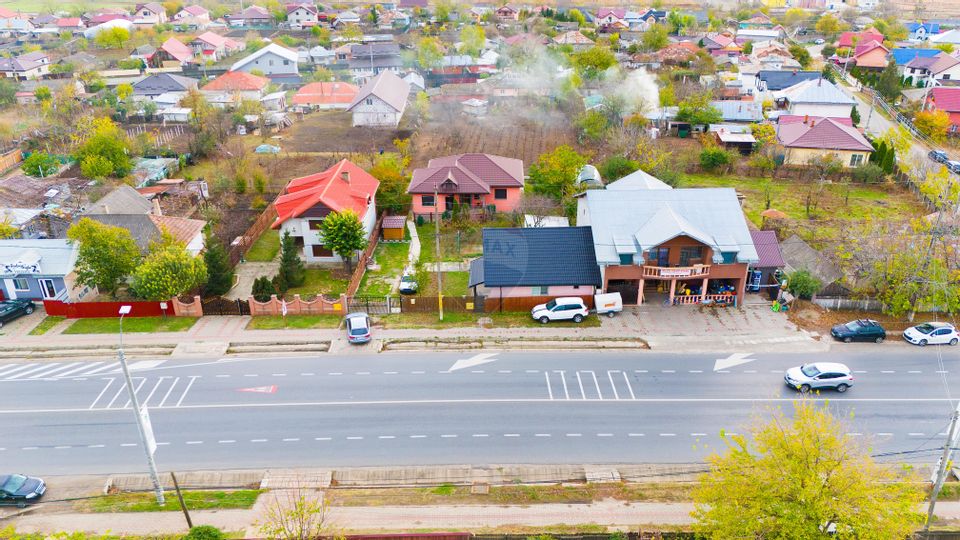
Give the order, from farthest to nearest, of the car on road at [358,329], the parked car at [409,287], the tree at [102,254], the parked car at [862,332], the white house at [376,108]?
the white house at [376,108] → the parked car at [409,287] → the tree at [102,254] → the car on road at [358,329] → the parked car at [862,332]

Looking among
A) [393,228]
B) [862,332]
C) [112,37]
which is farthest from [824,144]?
[112,37]

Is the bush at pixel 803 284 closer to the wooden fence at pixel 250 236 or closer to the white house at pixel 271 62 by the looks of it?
the wooden fence at pixel 250 236

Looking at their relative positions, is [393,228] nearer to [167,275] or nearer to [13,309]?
[167,275]

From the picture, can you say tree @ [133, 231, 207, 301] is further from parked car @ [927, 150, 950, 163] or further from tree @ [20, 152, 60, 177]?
parked car @ [927, 150, 950, 163]

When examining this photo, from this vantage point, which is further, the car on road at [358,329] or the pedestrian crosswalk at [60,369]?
the car on road at [358,329]

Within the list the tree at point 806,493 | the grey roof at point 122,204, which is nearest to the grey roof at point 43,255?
the grey roof at point 122,204

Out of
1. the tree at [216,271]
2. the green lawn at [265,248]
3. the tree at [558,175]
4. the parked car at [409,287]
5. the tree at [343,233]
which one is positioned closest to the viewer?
the tree at [216,271]
